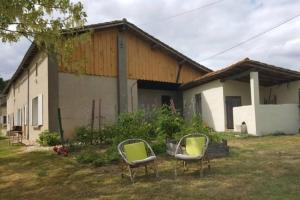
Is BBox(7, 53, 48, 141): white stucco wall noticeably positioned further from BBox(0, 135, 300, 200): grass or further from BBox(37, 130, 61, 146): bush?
BBox(0, 135, 300, 200): grass

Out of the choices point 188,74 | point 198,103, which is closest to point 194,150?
point 198,103

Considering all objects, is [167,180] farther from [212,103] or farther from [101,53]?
[212,103]

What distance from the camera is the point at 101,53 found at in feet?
56.7

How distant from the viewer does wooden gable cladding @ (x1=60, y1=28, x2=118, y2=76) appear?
54.6 ft

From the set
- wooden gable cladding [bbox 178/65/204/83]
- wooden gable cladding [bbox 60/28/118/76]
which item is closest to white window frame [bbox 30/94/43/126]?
wooden gable cladding [bbox 60/28/118/76]

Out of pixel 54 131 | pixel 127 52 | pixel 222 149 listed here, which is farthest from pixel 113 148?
pixel 127 52

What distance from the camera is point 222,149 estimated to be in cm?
998

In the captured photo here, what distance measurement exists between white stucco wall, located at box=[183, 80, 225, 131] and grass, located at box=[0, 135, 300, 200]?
741 centimetres

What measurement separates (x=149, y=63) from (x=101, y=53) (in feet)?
10.1

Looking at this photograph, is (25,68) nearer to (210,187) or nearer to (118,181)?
(118,181)

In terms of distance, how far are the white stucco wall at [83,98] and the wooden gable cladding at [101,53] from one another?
1.27ft

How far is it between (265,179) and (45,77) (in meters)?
12.0

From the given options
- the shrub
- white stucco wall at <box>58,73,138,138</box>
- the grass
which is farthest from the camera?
white stucco wall at <box>58,73,138,138</box>

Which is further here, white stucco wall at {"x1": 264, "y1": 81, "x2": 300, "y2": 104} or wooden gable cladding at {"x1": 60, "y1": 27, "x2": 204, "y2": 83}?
white stucco wall at {"x1": 264, "y1": 81, "x2": 300, "y2": 104}
